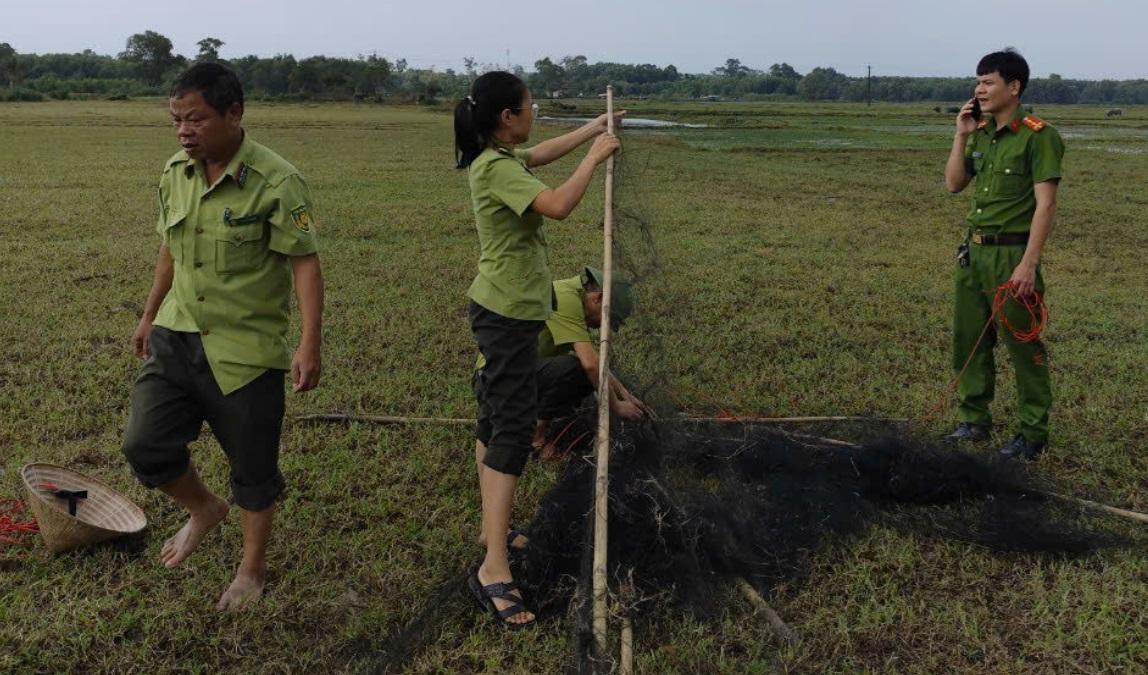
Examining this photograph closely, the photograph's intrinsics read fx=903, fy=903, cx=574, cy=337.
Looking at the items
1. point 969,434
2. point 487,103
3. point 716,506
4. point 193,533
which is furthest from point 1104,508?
point 193,533

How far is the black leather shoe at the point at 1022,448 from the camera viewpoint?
4348 millimetres

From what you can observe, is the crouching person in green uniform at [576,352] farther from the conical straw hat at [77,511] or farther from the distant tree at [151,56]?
the distant tree at [151,56]

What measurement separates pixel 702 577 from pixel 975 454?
1722 millimetres

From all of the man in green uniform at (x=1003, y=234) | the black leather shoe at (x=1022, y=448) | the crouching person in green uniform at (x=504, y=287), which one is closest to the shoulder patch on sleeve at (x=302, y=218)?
the crouching person in green uniform at (x=504, y=287)

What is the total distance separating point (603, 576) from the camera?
9.42 feet

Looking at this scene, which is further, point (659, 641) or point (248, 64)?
point (248, 64)

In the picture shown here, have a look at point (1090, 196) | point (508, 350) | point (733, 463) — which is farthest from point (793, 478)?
point (1090, 196)

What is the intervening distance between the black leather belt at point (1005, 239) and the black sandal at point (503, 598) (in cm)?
289

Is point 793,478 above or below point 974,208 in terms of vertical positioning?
below

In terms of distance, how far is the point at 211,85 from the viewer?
2.77m

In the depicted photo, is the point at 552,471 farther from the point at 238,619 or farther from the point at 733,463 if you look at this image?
the point at 238,619

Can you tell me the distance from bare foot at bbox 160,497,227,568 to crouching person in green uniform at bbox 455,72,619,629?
3.27 ft

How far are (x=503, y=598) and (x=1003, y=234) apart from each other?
2999 mm

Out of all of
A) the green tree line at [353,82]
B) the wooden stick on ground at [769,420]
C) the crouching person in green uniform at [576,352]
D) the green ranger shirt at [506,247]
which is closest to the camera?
the green ranger shirt at [506,247]
